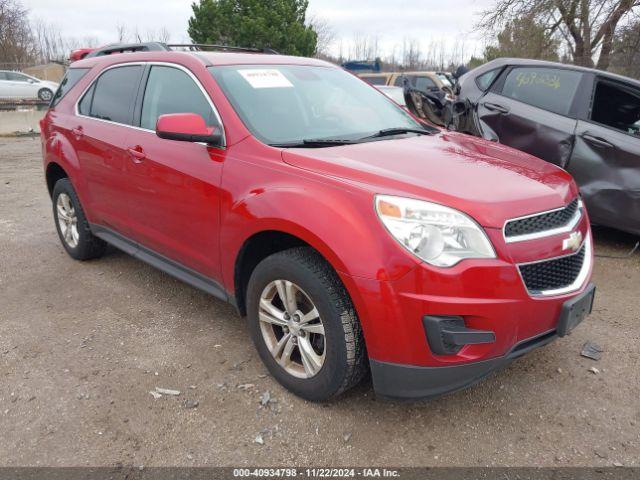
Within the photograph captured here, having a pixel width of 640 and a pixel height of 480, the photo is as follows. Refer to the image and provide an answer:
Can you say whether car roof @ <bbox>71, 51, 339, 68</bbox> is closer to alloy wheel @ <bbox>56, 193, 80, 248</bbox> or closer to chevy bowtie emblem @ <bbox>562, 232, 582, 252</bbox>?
alloy wheel @ <bbox>56, 193, 80, 248</bbox>

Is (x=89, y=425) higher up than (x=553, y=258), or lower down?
lower down

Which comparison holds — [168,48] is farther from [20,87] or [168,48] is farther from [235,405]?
[20,87]

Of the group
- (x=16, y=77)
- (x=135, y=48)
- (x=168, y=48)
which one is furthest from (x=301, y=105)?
(x=16, y=77)

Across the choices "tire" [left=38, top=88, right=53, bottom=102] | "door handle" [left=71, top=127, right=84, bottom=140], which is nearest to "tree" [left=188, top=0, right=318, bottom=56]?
"tire" [left=38, top=88, right=53, bottom=102]

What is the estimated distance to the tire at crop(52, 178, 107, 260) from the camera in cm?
445

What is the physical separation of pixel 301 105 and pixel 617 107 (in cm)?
350

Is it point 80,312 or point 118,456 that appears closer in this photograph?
point 118,456

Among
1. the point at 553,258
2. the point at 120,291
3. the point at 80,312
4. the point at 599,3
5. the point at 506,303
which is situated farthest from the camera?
the point at 599,3

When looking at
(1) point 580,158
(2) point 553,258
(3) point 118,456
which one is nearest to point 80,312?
(3) point 118,456

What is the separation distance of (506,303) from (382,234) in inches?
22.6

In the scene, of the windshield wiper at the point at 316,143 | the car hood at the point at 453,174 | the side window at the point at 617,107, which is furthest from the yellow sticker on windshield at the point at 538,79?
the windshield wiper at the point at 316,143

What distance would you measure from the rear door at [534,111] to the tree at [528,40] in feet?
58.5

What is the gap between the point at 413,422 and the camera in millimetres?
2525

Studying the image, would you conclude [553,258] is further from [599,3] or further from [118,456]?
[599,3]
